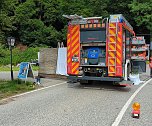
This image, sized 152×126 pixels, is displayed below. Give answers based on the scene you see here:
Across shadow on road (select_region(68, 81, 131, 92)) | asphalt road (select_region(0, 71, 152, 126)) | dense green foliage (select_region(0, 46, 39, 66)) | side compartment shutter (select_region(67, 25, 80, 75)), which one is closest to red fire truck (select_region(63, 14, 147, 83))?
side compartment shutter (select_region(67, 25, 80, 75))

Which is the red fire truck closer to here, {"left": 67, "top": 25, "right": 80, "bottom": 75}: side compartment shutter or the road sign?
{"left": 67, "top": 25, "right": 80, "bottom": 75}: side compartment shutter

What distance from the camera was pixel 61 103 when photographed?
9.75 m

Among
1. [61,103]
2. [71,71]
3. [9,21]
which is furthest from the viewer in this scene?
[9,21]

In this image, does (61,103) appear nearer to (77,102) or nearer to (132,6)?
(77,102)

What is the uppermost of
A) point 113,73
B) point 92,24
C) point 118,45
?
point 92,24

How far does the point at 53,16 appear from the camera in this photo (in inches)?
2178

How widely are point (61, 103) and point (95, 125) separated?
2.80 metres

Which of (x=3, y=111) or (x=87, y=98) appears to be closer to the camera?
(x=3, y=111)

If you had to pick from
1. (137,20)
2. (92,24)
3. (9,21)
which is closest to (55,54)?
(9,21)

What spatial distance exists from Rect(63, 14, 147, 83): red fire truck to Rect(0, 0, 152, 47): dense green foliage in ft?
125

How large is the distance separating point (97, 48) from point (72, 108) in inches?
197

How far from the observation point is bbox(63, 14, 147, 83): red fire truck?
12.8 m

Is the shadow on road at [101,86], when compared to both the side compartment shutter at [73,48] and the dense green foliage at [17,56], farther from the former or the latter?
the dense green foliage at [17,56]

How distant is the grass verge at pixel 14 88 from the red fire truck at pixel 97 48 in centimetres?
196
